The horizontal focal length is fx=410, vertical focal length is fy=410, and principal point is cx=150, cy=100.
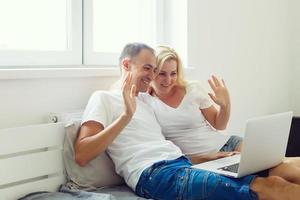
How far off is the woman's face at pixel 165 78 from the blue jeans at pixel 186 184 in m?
0.49

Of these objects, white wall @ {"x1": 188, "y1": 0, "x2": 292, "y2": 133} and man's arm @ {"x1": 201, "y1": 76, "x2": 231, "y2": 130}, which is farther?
white wall @ {"x1": 188, "y1": 0, "x2": 292, "y2": 133}

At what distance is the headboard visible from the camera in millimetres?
1569

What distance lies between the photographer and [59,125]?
5.71 ft

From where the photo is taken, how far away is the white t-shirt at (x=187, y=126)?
2.09m

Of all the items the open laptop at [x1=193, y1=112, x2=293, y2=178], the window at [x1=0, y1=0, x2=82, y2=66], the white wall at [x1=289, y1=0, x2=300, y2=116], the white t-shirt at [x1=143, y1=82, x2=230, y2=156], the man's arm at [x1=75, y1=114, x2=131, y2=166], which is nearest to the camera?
the open laptop at [x1=193, y1=112, x2=293, y2=178]

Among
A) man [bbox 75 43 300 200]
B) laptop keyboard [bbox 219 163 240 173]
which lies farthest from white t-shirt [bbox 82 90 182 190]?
laptop keyboard [bbox 219 163 240 173]

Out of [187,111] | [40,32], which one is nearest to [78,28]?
[40,32]

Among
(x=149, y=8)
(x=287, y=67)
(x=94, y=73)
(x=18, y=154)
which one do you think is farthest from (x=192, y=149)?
(x=287, y=67)

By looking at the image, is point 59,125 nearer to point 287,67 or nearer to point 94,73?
point 94,73

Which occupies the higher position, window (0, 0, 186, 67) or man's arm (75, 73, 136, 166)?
window (0, 0, 186, 67)

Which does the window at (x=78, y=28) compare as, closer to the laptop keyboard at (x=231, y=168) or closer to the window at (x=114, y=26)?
the window at (x=114, y=26)

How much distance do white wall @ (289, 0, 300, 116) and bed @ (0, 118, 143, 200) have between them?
2.39 metres

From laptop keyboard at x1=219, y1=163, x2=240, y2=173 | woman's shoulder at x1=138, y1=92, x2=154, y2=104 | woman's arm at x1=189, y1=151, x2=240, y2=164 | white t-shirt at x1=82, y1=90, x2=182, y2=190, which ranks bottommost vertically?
woman's arm at x1=189, y1=151, x2=240, y2=164

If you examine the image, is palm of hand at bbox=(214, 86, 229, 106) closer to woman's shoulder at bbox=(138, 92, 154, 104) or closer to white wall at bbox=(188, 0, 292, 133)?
woman's shoulder at bbox=(138, 92, 154, 104)
